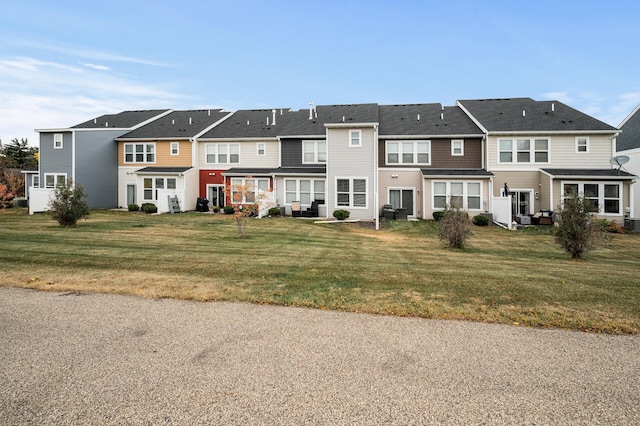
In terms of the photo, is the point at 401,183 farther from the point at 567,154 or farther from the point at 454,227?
the point at 454,227

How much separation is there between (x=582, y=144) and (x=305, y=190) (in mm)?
18556

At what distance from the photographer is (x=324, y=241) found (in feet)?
46.9

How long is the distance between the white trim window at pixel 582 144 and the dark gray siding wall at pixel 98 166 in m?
34.6

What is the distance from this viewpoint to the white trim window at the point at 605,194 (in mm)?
21234

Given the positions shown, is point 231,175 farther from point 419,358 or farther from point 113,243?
point 419,358

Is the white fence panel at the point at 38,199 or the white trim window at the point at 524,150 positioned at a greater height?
the white trim window at the point at 524,150

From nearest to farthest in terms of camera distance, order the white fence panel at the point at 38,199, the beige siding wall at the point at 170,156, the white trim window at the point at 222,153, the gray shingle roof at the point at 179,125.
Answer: the white fence panel at the point at 38,199 → the white trim window at the point at 222,153 → the beige siding wall at the point at 170,156 → the gray shingle roof at the point at 179,125

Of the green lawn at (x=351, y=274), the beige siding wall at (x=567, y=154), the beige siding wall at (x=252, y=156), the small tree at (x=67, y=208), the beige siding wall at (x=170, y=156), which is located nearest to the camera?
the green lawn at (x=351, y=274)

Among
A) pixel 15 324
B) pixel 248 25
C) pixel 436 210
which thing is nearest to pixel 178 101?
pixel 248 25

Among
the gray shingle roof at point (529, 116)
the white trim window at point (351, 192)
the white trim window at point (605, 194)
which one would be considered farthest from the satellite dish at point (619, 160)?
the white trim window at point (351, 192)

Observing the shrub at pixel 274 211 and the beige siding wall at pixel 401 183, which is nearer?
the beige siding wall at pixel 401 183

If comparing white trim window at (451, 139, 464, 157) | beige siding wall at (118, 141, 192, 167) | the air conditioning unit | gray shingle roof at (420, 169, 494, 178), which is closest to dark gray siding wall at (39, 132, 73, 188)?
beige siding wall at (118, 141, 192, 167)

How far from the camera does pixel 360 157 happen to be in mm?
22984

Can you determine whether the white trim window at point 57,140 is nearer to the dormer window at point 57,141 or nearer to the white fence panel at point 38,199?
the dormer window at point 57,141
